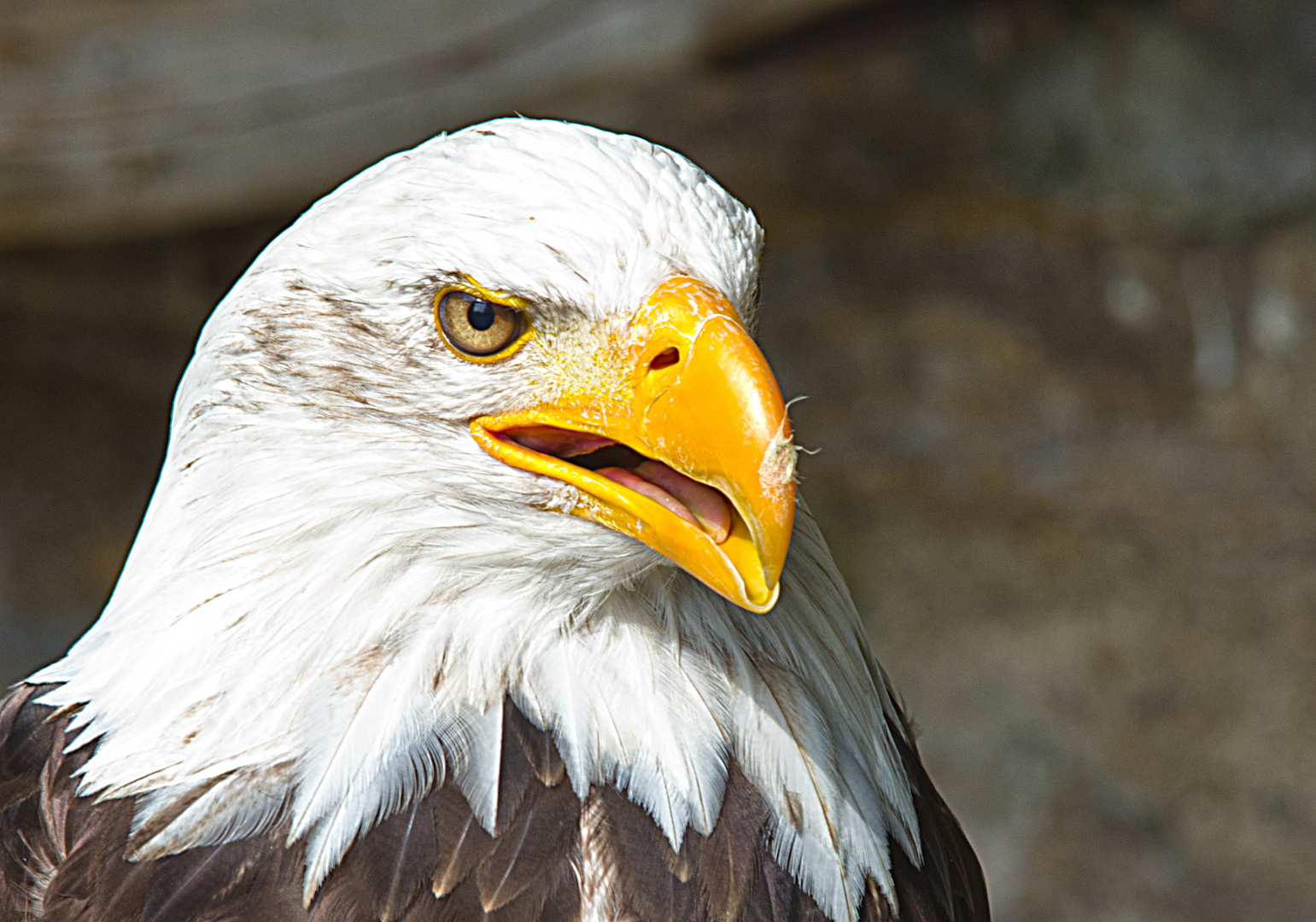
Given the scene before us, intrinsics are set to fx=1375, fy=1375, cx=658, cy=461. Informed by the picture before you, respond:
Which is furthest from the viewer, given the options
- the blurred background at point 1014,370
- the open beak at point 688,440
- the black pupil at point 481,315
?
the blurred background at point 1014,370

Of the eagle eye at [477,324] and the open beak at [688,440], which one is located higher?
the eagle eye at [477,324]

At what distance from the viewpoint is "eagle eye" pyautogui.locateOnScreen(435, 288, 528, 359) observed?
1425mm

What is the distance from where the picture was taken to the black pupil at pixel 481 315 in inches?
56.0

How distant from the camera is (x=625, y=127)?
4.03 metres

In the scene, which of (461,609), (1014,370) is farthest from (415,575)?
(1014,370)

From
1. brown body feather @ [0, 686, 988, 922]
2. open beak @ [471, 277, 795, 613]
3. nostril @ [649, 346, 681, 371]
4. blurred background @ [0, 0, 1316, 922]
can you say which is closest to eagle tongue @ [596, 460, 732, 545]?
open beak @ [471, 277, 795, 613]

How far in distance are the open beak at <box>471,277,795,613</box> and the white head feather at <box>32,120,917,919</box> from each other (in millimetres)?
31

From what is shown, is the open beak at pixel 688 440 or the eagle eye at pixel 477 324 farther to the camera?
the eagle eye at pixel 477 324

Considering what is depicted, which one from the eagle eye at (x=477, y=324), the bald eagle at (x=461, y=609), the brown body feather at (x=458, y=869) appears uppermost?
the eagle eye at (x=477, y=324)

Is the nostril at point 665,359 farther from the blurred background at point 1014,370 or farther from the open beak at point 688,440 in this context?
the blurred background at point 1014,370

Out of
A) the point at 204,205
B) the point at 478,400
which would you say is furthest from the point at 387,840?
the point at 204,205

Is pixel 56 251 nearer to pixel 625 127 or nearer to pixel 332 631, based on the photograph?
pixel 625 127

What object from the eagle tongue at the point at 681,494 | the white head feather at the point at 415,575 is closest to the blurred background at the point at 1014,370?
the white head feather at the point at 415,575

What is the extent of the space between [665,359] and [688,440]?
9 cm
